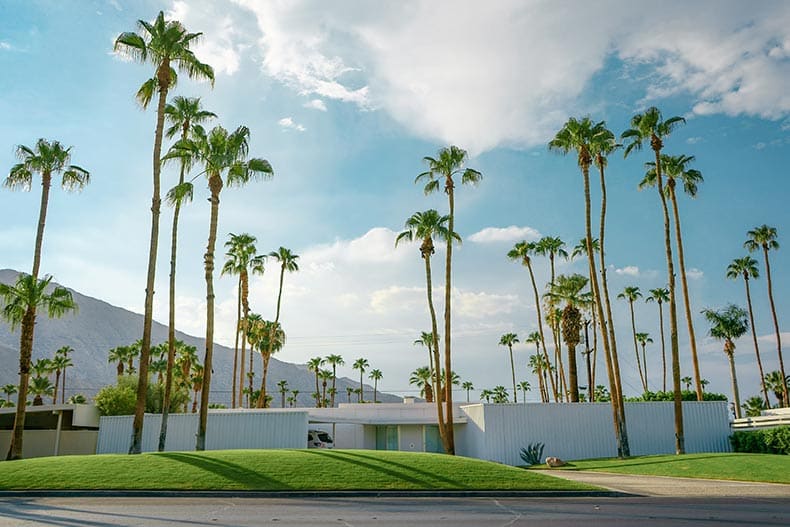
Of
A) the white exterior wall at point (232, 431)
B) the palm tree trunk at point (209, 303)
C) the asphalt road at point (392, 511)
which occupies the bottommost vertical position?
the asphalt road at point (392, 511)

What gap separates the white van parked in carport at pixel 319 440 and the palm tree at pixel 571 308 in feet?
61.2

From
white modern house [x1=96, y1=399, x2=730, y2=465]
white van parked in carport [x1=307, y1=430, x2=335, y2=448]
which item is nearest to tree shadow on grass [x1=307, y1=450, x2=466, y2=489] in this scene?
white modern house [x1=96, y1=399, x2=730, y2=465]

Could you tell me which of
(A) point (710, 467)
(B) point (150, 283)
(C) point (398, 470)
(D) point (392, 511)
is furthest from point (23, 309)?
(A) point (710, 467)

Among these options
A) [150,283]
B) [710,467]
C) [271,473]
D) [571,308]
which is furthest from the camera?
[571,308]

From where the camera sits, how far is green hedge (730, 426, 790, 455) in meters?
28.0

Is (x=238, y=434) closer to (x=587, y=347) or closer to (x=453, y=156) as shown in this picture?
(x=453, y=156)

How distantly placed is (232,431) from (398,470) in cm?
1547

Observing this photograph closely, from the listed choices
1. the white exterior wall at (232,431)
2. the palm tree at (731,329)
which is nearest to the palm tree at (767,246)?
the palm tree at (731,329)

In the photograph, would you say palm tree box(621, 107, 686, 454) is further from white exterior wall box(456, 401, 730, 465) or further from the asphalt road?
the asphalt road

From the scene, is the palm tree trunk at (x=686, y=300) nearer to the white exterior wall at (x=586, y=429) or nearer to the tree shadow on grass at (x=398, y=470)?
the white exterior wall at (x=586, y=429)

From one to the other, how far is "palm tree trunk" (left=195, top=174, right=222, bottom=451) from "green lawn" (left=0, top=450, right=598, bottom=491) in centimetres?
536

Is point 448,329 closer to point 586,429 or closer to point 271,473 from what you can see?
point 586,429

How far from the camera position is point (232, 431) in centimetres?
3092

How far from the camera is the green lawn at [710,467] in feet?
65.9
